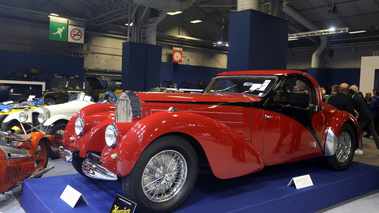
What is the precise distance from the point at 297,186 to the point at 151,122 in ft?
5.84

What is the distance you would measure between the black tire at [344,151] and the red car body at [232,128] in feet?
0.05

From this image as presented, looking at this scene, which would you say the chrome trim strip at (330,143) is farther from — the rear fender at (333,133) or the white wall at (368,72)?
the white wall at (368,72)

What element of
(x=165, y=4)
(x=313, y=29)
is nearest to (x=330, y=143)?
(x=165, y=4)

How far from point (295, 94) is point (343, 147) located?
125cm

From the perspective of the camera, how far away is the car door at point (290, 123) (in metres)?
3.36

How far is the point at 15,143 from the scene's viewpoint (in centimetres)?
380

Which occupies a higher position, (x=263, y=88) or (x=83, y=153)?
(x=263, y=88)

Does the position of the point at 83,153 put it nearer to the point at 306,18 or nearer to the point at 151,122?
the point at 151,122

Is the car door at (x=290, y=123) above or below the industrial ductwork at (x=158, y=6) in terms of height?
below

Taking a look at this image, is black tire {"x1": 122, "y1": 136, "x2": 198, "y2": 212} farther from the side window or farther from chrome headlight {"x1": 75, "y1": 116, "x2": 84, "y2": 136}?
the side window

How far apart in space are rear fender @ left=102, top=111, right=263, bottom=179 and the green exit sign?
617 inches

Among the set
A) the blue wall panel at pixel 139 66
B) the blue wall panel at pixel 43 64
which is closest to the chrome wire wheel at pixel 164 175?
the blue wall panel at pixel 139 66

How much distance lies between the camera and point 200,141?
2.62m

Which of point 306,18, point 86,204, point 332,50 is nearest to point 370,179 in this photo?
point 86,204
